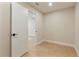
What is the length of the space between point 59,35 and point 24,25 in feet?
3.03

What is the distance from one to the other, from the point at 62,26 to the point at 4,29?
4.84 ft

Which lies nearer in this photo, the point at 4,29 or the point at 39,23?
the point at 4,29

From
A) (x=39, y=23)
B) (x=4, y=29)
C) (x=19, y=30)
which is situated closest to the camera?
(x=4, y=29)

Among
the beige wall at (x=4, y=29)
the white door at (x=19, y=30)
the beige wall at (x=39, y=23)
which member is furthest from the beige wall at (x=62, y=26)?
the beige wall at (x=4, y=29)

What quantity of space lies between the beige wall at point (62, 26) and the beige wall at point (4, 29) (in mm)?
1004

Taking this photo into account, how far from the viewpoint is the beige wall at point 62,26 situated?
274 centimetres

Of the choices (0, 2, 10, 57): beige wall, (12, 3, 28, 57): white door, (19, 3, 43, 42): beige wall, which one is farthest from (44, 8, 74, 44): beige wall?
(0, 2, 10, 57): beige wall

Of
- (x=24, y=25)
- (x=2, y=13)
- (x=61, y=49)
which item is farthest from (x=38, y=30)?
(x=2, y=13)

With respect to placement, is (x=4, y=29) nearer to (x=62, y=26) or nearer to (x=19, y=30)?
(x=19, y=30)

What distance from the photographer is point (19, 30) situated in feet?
7.78

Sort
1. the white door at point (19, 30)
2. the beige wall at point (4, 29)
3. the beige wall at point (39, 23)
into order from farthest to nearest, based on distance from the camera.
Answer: the beige wall at point (39, 23) < the white door at point (19, 30) < the beige wall at point (4, 29)

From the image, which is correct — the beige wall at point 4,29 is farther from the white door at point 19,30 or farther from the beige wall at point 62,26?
the beige wall at point 62,26

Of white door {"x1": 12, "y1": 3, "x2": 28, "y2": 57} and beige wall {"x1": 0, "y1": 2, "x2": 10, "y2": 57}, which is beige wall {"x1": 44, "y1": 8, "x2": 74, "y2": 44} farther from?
beige wall {"x1": 0, "y1": 2, "x2": 10, "y2": 57}

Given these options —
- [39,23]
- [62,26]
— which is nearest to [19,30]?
[39,23]
